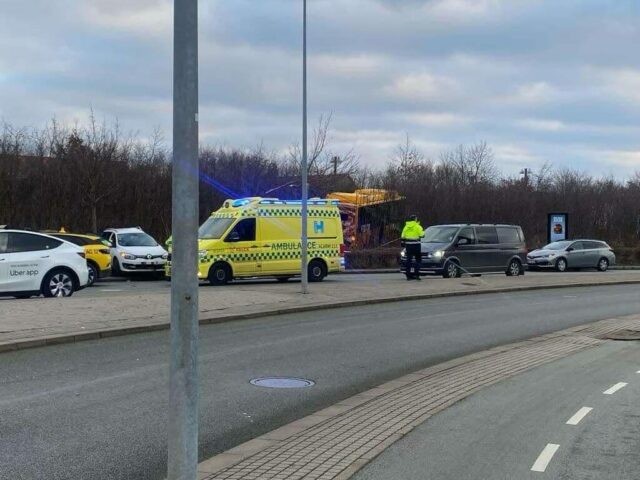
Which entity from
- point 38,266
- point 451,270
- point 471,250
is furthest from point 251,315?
point 471,250

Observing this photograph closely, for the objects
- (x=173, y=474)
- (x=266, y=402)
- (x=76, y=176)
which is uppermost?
(x=76, y=176)

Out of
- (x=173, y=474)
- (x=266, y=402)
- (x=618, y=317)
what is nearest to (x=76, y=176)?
(x=618, y=317)

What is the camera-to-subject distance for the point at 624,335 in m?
12.6

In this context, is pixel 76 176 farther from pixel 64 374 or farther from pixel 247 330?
pixel 64 374

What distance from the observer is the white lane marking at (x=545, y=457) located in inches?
209

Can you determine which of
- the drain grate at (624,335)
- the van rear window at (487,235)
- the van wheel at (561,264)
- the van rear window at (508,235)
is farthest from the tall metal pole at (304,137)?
the van wheel at (561,264)

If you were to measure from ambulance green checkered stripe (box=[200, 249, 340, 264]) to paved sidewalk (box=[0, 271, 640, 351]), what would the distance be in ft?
6.64

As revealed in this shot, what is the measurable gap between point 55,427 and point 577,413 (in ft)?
16.3

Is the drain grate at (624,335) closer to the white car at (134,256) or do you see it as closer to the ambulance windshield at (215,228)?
the ambulance windshield at (215,228)

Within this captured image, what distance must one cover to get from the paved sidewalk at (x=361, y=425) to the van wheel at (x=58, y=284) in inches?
405

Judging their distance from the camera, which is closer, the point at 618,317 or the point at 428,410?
the point at 428,410

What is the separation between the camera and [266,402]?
7.52 meters

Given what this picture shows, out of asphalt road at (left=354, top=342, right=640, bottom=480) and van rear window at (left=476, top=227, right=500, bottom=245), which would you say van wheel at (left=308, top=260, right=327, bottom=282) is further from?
asphalt road at (left=354, top=342, right=640, bottom=480)

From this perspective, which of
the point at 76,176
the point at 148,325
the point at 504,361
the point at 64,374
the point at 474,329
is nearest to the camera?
the point at 64,374
